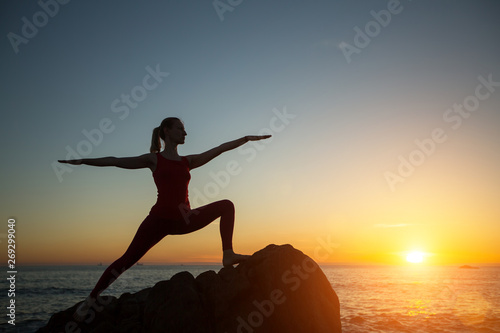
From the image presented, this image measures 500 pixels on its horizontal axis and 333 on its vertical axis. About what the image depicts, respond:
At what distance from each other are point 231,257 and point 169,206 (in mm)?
1443

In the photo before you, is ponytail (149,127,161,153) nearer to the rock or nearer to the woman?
the woman

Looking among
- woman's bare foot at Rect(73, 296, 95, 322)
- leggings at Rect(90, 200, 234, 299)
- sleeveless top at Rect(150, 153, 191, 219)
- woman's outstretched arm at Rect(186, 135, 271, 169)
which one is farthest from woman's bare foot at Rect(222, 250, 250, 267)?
woman's bare foot at Rect(73, 296, 95, 322)

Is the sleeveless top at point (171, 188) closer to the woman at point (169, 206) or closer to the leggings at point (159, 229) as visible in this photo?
the woman at point (169, 206)

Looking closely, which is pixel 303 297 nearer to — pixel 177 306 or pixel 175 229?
pixel 177 306

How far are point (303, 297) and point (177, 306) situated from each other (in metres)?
2.03

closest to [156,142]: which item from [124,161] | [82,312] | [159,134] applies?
[159,134]

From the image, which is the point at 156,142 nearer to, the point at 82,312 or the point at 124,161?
the point at 124,161

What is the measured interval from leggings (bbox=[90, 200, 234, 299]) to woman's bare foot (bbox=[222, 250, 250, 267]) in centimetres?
29

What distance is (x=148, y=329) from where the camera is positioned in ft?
17.2

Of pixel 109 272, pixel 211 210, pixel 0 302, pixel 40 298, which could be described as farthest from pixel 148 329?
pixel 40 298

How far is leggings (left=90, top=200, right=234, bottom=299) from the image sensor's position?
5.13m

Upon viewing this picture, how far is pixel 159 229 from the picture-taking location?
524 centimetres

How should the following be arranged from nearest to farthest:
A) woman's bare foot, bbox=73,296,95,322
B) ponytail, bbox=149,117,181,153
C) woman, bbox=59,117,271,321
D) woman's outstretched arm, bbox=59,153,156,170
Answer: woman's outstretched arm, bbox=59,153,156,170 < woman, bbox=59,117,271,321 < woman's bare foot, bbox=73,296,95,322 < ponytail, bbox=149,117,181,153

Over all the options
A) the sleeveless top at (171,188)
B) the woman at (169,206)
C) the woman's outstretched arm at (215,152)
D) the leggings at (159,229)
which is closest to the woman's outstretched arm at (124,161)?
the woman at (169,206)
